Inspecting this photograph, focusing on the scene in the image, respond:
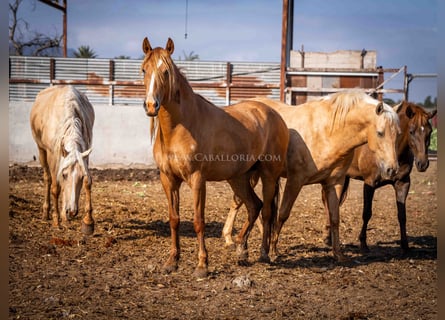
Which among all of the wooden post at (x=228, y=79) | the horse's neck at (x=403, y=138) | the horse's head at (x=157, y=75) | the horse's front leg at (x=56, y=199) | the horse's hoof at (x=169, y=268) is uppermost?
the wooden post at (x=228, y=79)

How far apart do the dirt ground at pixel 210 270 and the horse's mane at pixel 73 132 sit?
1096 mm

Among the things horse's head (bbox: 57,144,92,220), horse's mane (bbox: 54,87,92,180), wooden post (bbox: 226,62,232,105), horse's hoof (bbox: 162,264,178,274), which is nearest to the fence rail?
wooden post (bbox: 226,62,232,105)

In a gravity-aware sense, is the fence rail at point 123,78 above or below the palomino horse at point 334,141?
above

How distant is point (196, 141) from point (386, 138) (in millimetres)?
2160

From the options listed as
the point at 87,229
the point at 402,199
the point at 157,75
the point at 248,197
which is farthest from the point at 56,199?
the point at 402,199

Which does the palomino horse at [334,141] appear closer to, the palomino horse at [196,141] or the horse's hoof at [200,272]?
the palomino horse at [196,141]

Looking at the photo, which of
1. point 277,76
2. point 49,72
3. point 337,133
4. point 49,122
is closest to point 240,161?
point 337,133

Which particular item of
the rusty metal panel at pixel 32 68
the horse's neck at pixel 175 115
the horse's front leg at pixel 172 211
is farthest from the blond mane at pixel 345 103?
the rusty metal panel at pixel 32 68

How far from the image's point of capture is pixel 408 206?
940 centimetres

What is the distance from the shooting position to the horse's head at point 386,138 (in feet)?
16.8

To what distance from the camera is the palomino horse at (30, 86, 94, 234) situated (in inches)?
223

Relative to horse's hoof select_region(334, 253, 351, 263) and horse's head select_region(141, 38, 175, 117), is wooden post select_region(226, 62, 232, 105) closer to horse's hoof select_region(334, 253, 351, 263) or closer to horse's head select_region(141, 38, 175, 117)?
horse's hoof select_region(334, 253, 351, 263)

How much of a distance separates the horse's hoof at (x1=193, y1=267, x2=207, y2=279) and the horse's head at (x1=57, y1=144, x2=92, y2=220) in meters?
1.77

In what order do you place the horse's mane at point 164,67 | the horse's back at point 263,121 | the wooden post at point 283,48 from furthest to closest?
the wooden post at point 283,48 → the horse's back at point 263,121 → the horse's mane at point 164,67
